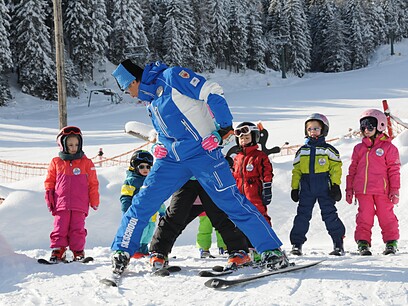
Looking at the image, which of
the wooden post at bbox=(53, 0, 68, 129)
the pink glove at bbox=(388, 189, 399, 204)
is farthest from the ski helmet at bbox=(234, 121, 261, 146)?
the wooden post at bbox=(53, 0, 68, 129)

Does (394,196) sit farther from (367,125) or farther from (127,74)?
(127,74)

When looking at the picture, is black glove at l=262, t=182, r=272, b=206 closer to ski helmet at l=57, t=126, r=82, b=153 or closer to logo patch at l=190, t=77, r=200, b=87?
logo patch at l=190, t=77, r=200, b=87

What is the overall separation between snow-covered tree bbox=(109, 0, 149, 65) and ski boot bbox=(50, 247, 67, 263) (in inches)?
1545

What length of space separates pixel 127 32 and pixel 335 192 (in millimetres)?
41404

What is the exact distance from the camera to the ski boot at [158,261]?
362 centimetres

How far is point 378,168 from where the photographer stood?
15.6 ft

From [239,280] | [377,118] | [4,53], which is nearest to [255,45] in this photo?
[4,53]

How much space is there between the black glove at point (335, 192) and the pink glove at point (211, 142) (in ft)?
6.10

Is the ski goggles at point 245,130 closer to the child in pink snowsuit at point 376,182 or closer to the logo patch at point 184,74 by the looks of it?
the child in pink snowsuit at point 376,182

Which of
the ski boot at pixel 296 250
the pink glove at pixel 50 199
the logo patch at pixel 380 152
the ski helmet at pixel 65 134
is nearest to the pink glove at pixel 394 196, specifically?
the logo patch at pixel 380 152

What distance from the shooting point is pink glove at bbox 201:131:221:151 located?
3.31 metres

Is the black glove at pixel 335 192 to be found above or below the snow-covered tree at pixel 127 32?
below

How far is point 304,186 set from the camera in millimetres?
4879

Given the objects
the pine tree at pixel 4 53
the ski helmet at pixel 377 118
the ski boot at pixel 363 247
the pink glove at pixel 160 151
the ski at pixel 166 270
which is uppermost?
the pine tree at pixel 4 53
